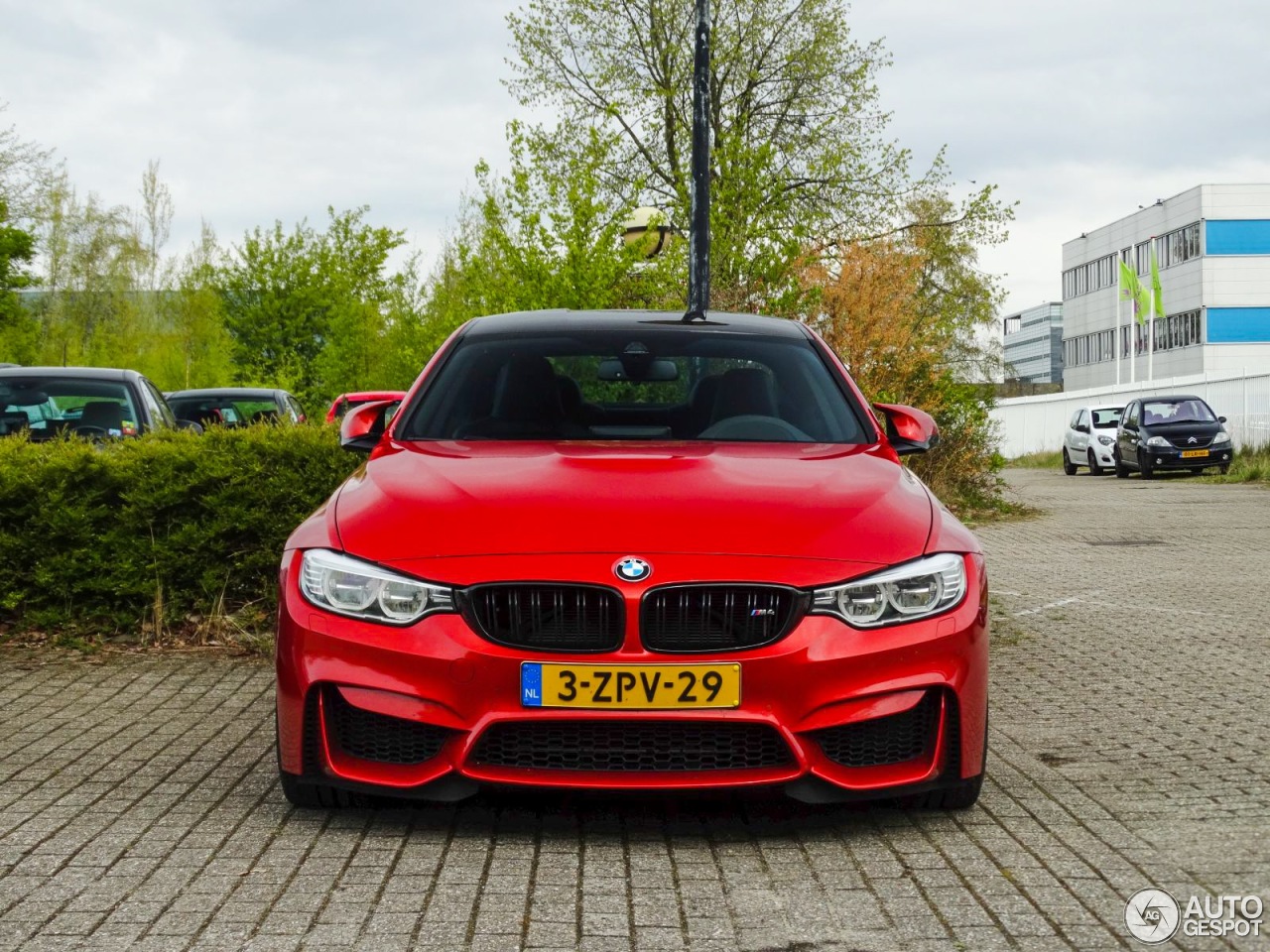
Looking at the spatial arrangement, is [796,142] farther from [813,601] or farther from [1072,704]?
[813,601]

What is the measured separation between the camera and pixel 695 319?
21.6 feet

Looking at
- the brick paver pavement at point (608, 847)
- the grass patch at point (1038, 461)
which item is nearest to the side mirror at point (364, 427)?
the brick paver pavement at point (608, 847)

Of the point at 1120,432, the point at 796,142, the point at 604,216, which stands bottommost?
the point at 1120,432

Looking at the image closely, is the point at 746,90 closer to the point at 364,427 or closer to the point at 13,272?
the point at 13,272

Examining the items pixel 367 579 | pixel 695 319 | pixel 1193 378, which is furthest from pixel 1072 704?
pixel 1193 378

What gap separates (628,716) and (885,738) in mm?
744

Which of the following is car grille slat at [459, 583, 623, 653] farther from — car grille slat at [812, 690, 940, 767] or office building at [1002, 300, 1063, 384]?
office building at [1002, 300, 1063, 384]

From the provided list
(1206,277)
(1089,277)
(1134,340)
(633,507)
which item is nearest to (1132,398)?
(1206,277)

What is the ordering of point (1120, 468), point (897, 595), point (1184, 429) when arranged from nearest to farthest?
point (897, 595) < point (1184, 429) < point (1120, 468)

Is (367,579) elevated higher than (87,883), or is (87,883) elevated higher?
(367,579)

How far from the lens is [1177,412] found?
104 feet

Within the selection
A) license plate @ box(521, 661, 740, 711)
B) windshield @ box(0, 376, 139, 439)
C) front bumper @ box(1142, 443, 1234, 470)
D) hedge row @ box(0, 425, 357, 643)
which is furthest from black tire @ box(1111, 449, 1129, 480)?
license plate @ box(521, 661, 740, 711)

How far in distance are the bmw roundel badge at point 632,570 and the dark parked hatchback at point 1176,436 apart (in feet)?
92.1

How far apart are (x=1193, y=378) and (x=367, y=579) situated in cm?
3915
